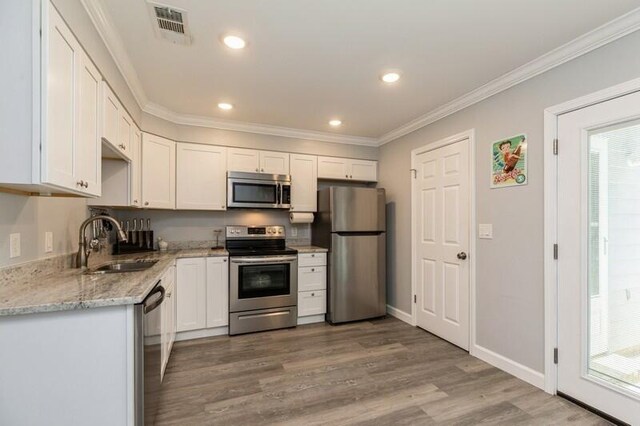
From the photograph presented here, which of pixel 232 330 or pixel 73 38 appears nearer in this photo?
pixel 73 38

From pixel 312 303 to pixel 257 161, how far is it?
191 centimetres

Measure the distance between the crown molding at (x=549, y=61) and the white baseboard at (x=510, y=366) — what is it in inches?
89.6

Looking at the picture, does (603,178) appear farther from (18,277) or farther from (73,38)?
(18,277)

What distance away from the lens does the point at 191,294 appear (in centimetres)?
312

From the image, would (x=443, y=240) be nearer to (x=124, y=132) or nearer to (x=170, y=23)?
(x=170, y=23)

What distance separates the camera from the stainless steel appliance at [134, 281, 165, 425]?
141cm

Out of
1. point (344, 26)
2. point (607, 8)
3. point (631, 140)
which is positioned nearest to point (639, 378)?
point (631, 140)

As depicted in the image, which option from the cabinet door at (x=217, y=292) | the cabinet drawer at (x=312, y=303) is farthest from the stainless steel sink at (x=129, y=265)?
the cabinet drawer at (x=312, y=303)

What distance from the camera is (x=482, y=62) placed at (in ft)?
7.50

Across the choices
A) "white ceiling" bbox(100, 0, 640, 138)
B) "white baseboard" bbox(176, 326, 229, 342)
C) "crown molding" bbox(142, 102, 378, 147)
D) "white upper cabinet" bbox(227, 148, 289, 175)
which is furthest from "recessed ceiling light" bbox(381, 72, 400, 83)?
"white baseboard" bbox(176, 326, 229, 342)

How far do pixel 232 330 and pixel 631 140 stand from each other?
3648mm

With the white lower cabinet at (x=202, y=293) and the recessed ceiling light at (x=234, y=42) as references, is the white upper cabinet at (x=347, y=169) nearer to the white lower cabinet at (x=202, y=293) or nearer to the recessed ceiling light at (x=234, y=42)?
the white lower cabinet at (x=202, y=293)

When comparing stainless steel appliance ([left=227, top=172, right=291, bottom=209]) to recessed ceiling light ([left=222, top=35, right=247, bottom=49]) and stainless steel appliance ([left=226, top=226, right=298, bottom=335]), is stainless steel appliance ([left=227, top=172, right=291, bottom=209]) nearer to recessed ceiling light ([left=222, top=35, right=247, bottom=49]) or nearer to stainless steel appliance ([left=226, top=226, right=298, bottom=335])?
stainless steel appliance ([left=226, top=226, right=298, bottom=335])

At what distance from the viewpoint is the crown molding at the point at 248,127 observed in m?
3.25
